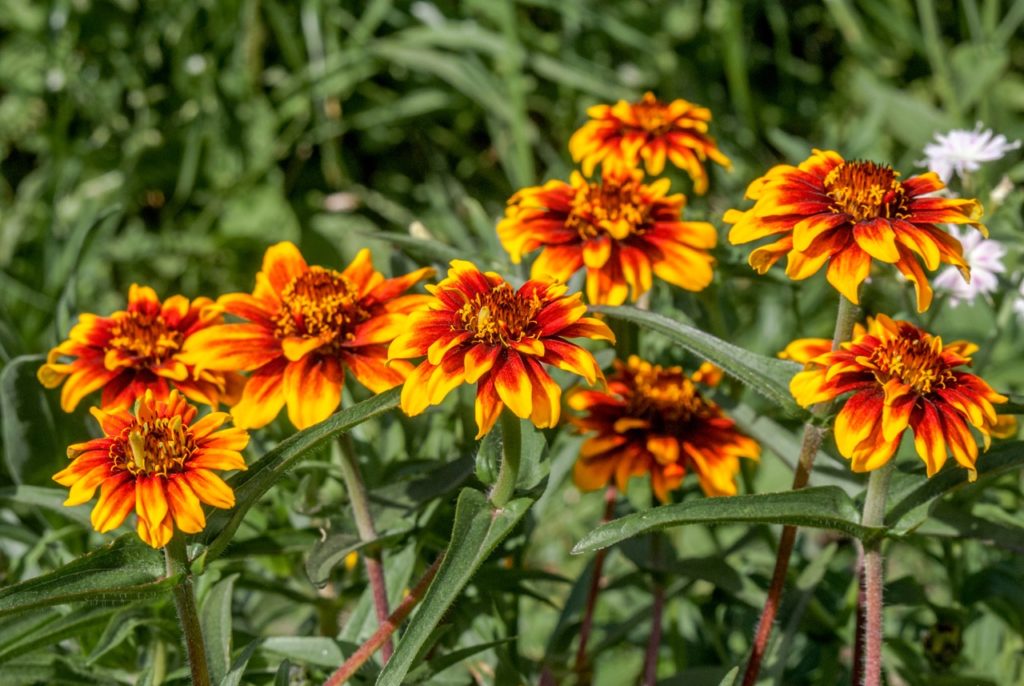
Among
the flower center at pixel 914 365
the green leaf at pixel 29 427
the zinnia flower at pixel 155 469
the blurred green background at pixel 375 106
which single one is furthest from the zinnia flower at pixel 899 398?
the blurred green background at pixel 375 106

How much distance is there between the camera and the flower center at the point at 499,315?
1.23 metres

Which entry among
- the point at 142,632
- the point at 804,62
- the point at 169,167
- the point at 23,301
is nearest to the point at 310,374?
the point at 142,632

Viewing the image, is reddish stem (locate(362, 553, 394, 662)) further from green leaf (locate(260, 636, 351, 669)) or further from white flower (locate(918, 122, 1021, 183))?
white flower (locate(918, 122, 1021, 183))

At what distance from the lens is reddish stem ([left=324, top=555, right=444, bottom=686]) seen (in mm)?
1369

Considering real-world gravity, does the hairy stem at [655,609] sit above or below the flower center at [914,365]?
below

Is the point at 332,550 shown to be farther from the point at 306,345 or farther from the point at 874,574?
the point at 874,574

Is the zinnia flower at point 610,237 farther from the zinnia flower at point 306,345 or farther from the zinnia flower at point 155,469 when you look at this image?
the zinnia flower at point 155,469

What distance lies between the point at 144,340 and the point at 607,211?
609 millimetres

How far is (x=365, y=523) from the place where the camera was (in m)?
1.51

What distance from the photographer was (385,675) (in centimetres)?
120

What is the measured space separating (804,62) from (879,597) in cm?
278

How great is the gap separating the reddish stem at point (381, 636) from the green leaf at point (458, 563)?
0.36 ft

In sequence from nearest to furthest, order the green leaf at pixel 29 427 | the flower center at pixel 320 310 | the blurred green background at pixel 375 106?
the flower center at pixel 320 310 → the green leaf at pixel 29 427 → the blurred green background at pixel 375 106

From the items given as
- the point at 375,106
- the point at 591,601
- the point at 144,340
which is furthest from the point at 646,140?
the point at 375,106
